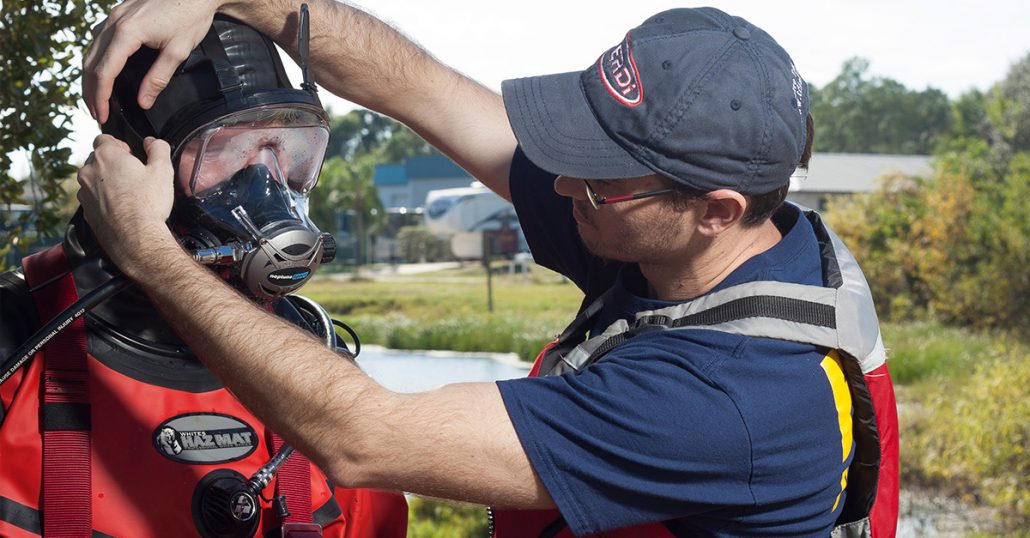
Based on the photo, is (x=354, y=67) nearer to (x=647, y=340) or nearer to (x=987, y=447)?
(x=647, y=340)

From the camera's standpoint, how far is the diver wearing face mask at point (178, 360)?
6.34 feet

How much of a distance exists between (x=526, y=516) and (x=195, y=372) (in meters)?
0.75

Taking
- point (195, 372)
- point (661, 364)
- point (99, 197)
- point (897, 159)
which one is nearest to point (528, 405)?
point (661, 364)

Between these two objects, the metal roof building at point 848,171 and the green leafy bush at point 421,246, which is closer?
the metal roof building at point 848,171

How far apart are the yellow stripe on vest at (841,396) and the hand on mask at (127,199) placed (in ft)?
4.09

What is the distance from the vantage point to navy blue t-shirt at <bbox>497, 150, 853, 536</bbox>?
75.6 inches

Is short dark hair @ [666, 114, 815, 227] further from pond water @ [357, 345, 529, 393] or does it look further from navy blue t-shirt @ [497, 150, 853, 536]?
pond water @ [357, 345, 529, 393]

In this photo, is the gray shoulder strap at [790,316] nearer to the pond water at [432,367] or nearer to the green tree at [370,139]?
the pond water at [432,367]

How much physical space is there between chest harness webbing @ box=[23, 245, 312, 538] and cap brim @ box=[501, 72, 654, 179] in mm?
918

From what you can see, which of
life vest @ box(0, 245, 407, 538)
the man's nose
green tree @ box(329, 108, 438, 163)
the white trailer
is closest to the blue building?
the white trailer

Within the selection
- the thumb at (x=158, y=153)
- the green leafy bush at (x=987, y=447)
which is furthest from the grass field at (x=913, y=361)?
the thumb at (x=158, y=153)

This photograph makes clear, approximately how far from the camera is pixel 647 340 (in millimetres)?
2076

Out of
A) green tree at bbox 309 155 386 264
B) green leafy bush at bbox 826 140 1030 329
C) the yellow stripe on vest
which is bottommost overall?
green tree at bbox 309 155 386 264

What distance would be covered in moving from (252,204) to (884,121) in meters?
85.5
